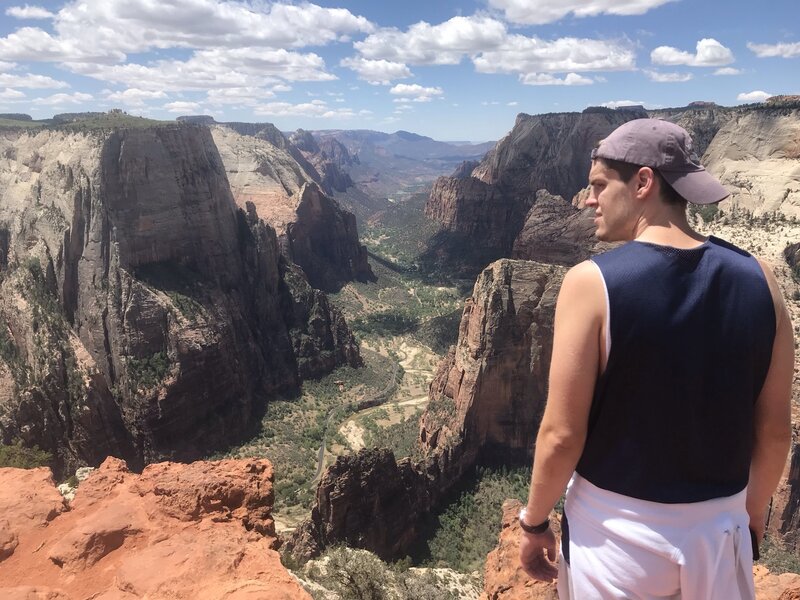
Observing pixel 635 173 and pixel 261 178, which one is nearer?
pixel 635 173

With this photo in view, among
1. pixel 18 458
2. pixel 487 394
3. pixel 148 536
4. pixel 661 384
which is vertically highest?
pixel 661 384

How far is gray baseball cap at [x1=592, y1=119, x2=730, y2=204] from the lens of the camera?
12.3 ft

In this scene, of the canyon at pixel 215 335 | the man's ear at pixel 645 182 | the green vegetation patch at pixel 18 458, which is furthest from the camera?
the canyon at pixel 215 335

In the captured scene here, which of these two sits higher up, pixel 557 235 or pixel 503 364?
pixel 557 235

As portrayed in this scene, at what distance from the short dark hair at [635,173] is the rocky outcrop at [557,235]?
48537 millimetres

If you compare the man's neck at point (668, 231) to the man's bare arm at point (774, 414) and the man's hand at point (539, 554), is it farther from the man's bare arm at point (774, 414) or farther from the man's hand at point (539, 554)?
the man's hand at point (539, 554)

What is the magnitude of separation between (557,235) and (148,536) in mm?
52454

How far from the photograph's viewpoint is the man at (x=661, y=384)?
3.51 metres

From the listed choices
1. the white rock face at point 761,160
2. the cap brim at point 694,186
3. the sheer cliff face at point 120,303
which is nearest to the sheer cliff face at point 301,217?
the sheer cliff face at point 120,303

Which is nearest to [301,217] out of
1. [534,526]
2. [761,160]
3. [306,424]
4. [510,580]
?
[306,424]

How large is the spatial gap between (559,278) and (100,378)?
35.2 metres

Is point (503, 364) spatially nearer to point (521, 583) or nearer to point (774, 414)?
point (521, 583)

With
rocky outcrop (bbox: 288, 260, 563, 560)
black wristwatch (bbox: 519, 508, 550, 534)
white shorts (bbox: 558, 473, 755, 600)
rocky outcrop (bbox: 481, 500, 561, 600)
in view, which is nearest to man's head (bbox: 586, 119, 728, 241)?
white shorts (bbox: 558, 473, 755, 600)

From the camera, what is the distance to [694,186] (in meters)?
3.78
